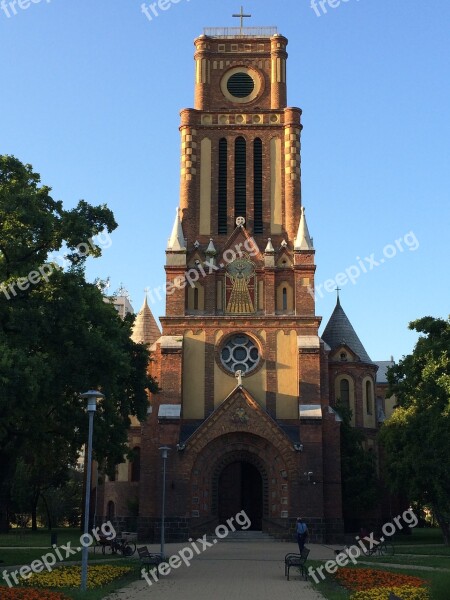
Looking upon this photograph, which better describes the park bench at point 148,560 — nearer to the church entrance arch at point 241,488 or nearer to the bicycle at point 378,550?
the bicycle at point 378,550

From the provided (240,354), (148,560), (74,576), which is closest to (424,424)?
(240,354)

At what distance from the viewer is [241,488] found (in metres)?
45.1

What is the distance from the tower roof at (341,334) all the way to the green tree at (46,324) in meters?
24.8

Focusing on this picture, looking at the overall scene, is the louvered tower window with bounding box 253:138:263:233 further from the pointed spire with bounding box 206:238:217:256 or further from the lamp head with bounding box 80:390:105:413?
the lamp head with bounding box 80:390:105:413

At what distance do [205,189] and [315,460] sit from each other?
61.5ft

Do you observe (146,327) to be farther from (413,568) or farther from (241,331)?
(413,568)

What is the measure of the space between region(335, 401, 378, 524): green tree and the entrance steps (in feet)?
19.9

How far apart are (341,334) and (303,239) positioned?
8.97 metres

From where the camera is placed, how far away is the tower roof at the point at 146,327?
186ft

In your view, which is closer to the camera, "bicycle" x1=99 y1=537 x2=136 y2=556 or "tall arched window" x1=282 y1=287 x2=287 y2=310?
"bicycle" x1=99 y1=537 x2=136 y2=556

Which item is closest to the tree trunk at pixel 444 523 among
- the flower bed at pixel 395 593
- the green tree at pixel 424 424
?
the green tree at pixel 424 424

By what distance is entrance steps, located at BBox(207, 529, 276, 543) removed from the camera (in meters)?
41.2

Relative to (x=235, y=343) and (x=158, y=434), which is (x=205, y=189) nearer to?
(x=235, y=343)

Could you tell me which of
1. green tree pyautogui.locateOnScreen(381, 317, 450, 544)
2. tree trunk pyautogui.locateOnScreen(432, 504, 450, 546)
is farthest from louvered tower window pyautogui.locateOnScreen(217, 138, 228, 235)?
tree trunk pyautogui.locateOnScreen(432, 504, 450, 546)
